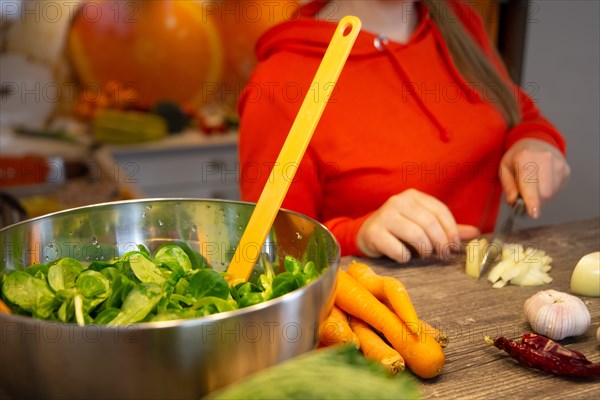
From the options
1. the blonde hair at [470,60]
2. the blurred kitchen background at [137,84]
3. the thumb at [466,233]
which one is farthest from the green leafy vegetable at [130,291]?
the blurred kitchen background at [137,84]

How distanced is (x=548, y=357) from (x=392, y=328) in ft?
0.55

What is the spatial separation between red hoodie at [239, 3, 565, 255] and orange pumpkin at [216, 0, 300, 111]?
196cm

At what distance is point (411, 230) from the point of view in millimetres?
997

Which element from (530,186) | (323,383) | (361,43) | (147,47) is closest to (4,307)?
(323,383)

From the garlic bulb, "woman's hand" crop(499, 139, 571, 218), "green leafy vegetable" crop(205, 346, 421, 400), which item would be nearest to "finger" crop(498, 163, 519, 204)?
"woman's hand" crop(499, 139, 571, 218)

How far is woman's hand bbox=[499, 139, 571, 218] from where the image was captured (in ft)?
3.56

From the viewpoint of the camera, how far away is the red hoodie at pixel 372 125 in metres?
1.24

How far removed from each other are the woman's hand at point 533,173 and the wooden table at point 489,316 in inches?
2.9

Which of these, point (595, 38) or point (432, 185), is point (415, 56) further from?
point (595, 38)

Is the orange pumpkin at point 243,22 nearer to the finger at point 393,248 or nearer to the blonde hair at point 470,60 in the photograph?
the blonde hair at point 470,60

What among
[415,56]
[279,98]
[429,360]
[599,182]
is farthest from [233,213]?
[599,182]

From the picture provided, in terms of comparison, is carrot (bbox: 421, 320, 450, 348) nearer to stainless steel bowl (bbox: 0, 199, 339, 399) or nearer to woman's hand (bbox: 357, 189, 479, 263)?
stainless steel bowl (bbox: 0, 199, 339, 399)

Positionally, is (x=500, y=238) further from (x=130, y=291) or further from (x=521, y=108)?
(x=130, y=291)

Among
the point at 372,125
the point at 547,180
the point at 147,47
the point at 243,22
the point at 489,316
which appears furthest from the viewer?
the point at 243,22
